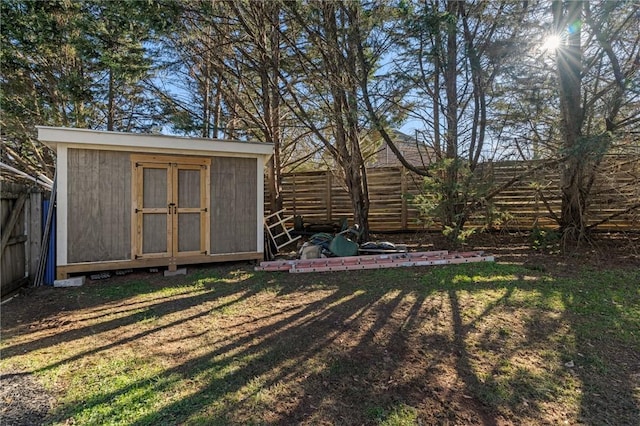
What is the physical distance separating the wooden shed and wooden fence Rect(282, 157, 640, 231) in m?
3.00

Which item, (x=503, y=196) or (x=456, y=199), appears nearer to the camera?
(x=456, y=199)

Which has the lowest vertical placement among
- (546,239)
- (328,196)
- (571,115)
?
(546,239)

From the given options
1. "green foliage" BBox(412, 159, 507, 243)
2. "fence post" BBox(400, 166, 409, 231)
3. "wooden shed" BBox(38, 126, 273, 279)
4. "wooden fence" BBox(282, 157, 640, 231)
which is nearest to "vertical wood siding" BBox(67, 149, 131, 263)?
"wooden shed" BBox(38, 126, 273, 279)

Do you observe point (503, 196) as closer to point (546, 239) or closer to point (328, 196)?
point (546, 239)

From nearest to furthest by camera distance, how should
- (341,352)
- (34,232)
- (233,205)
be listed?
1. (341,352)
2. (34,232)
3. (233,205)

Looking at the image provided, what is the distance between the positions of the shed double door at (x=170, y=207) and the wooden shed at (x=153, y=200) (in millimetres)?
15

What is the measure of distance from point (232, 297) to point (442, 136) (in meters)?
4.73

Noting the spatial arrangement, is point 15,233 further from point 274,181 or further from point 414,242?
point 414,242

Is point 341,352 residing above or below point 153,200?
below

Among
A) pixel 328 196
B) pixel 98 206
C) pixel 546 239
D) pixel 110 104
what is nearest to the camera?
pixel 98 206

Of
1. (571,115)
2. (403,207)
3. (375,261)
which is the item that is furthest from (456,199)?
(403,207)

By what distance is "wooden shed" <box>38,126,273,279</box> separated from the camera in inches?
201

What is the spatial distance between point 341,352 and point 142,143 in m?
4.52

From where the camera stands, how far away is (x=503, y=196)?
6742 millimetres
